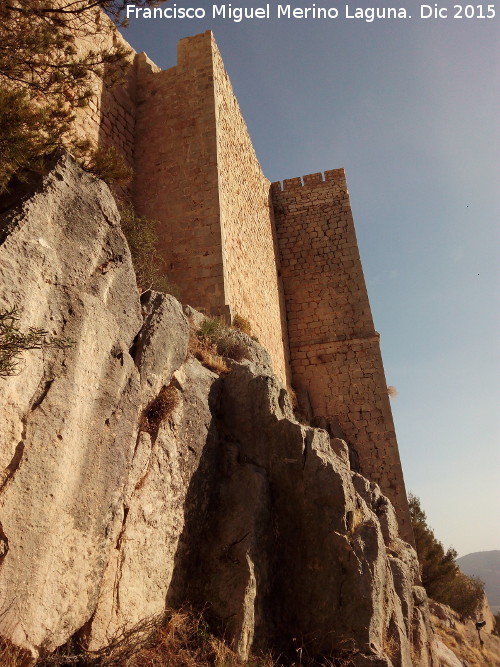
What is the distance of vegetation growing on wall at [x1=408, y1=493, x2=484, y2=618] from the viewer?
1700cm

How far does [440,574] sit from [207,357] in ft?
52.7

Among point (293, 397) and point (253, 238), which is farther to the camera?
point (293, 397)

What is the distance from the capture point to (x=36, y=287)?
10.9ft

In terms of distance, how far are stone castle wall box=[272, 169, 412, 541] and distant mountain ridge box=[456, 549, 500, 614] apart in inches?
3144

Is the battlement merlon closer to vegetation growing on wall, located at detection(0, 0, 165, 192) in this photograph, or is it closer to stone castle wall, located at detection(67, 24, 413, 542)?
stone castle wall, located at detection(67, 24, 413, 542)

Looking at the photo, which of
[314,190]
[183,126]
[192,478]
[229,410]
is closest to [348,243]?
[314,190]

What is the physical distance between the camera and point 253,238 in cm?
1162

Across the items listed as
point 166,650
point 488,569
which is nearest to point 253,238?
point 166,650

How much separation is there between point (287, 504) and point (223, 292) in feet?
14.0

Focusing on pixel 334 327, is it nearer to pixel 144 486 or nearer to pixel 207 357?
pixel 207 357

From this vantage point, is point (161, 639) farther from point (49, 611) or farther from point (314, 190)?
point (314, 190)

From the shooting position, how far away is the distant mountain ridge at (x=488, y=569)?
86.9m

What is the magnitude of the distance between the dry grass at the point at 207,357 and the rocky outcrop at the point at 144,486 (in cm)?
19

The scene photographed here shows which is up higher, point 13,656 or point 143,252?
point 143,252
